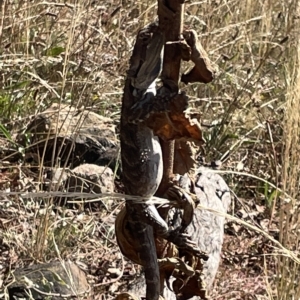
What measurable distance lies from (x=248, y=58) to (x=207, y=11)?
0.35m

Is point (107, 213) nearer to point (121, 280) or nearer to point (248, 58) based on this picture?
point (121, 280)

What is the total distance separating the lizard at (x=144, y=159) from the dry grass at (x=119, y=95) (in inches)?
37.5

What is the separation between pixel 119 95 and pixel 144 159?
2174 millimetres

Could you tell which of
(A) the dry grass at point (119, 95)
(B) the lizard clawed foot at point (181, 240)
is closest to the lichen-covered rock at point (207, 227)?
(A) the dry grass at point (119, 95)

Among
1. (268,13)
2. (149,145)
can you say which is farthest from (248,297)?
(268,13)

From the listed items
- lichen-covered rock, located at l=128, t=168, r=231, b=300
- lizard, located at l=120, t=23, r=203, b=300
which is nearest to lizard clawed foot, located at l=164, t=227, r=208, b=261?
lizard, located at l=120, t=23, r=203, b=300

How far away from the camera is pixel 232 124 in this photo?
11.3 ft

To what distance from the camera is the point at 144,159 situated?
133cm

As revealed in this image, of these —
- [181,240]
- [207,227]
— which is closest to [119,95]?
[207,227]

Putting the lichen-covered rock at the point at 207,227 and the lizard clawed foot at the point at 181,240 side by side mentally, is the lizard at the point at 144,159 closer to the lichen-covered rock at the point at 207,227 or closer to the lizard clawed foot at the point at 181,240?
the lizard clawed foot at the point at 181,240

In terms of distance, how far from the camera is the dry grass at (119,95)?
2586mm

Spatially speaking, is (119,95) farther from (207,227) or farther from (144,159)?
(144,159)

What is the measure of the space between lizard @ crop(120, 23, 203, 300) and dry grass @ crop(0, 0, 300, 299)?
95 centimetres

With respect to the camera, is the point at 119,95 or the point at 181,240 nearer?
the point at 181,240
